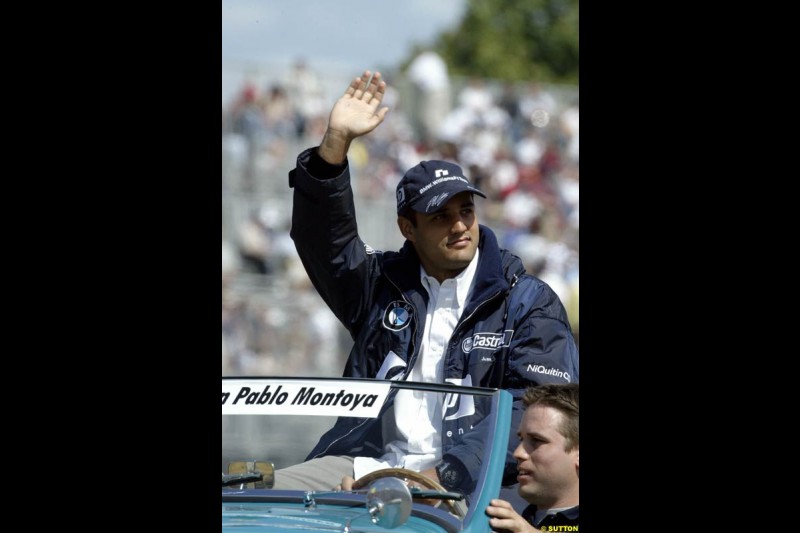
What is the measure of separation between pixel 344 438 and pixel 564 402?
2.14ft

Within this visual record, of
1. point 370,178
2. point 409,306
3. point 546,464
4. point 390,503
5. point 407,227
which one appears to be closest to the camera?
point 390,503

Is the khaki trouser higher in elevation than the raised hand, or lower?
lower

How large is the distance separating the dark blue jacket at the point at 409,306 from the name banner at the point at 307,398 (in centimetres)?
22

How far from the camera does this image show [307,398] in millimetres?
3602

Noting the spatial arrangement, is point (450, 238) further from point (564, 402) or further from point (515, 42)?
point (515, 42)

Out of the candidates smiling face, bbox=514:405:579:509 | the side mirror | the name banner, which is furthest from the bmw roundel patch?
the side mirror

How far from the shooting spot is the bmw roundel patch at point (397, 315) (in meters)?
4.46

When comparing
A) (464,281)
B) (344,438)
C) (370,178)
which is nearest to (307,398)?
(344,438)

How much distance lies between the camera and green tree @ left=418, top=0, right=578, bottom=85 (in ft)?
89.9

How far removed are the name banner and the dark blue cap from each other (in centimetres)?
108

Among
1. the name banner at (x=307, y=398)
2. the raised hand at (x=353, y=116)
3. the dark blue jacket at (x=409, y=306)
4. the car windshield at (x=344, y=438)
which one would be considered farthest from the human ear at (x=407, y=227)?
the name banner at (x=307, y=398)

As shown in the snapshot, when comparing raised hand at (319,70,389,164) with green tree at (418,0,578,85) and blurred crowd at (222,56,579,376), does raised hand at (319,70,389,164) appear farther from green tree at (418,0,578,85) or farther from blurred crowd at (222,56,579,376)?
green tree at (418,0,578,85)

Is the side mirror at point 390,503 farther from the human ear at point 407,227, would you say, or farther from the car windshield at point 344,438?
the human ear at point 407,227
